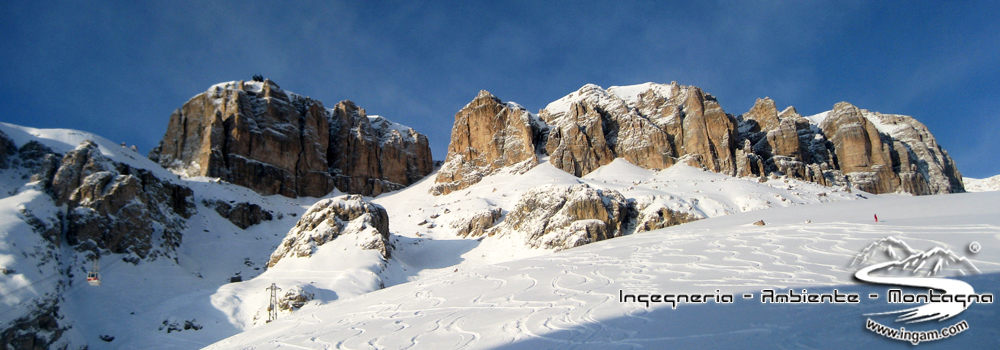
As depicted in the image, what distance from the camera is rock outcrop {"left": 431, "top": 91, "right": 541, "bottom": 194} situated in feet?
257

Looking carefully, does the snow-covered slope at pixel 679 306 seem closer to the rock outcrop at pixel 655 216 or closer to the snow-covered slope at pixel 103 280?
the snow-covered slope at pixel 103 280

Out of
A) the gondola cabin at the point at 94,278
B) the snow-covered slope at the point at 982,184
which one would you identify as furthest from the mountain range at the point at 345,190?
the snow-covered slope at the point at 982,184

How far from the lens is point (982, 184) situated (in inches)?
4333

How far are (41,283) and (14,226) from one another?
14.4ft

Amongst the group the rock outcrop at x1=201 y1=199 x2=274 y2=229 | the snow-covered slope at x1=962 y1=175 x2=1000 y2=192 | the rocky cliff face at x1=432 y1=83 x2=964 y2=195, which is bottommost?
→ the rock outcrop at x1=201 y1=199 x2=274 y2=229

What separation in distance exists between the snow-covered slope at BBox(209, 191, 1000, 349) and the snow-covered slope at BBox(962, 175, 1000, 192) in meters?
129

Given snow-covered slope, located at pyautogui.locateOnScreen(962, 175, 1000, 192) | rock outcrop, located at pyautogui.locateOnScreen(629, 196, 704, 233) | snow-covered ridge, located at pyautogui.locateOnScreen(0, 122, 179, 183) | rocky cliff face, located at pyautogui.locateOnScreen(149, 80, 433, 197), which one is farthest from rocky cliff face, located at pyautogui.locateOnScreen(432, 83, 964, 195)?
snow-covered ridge, located at pyautogui.locateOnScreen(0, 122, 179, 183)

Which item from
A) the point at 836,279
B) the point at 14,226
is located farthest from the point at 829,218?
the point at 14,226

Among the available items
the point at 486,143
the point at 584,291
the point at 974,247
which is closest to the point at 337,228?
the point at 584,291

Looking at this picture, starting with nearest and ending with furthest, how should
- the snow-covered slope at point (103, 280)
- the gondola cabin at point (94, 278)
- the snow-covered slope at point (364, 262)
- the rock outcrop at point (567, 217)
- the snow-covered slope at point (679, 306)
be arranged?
the snow-covered slope at point (679, 306), the snow-covered slope at point (364, 262), the snow-covered slope at point (103, 280), the gondola cabin at point (94, 278), the rock outcrop at point (567, 217)

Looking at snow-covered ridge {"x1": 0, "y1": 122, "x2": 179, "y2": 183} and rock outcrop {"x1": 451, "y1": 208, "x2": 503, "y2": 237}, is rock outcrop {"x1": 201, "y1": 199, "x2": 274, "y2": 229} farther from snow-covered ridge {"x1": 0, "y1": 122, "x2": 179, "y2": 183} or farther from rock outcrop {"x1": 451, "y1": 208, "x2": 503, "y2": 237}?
rock outcrop {"x1": 451, "y1": 208, "x2": 503, "y2": 237}

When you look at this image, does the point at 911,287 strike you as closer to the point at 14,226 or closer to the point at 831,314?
the point at 831,314

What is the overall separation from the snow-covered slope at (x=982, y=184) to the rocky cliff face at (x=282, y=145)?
13674 centimetres

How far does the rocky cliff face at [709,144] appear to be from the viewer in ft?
237
